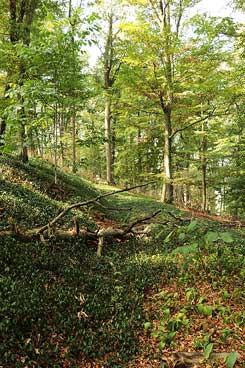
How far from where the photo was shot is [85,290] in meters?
4.46

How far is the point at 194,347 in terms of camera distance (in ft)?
11.6

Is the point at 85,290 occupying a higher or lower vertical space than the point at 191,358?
higher

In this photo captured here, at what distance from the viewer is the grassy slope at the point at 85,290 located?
3.34 metres

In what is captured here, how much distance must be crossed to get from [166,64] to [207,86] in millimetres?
2333

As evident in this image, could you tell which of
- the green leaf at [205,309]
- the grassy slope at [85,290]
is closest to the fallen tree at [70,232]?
the grassy slope at [85,290]

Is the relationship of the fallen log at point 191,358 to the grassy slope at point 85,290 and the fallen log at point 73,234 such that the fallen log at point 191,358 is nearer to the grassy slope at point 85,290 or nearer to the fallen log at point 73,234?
the grassy slope at point 85,290

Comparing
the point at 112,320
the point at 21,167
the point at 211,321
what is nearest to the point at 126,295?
the point at 112,320

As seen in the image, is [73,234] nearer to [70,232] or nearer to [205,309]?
[70,232]

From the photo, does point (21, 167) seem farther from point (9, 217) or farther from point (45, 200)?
point (9, 217)

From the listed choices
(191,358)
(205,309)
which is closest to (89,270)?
(205,309)

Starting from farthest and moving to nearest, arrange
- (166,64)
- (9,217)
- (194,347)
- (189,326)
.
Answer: (166,64), (9,217), (189,326), (194,347)

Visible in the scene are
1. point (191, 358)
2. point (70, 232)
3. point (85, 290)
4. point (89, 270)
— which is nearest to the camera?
point (191, 358)

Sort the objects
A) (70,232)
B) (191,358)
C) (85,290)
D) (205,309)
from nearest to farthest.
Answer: (191,358) → (205,309) → (85,290) → (70,232)

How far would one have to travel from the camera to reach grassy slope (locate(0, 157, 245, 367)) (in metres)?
3.34
